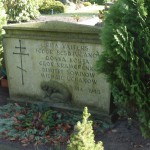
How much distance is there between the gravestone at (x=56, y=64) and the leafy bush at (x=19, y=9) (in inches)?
265

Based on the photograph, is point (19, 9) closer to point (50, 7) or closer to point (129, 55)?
point (50, 7)

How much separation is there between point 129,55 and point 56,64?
2085 mm

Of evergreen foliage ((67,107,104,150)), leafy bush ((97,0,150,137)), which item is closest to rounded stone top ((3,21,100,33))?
leafy bush ((97,0,150,137))

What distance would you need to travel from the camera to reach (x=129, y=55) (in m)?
3.38

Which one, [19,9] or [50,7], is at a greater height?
[19,9]

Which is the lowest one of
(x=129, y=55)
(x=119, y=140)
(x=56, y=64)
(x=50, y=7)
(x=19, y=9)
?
(x=119, y=140)

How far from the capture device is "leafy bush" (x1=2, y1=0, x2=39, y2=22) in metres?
11.8

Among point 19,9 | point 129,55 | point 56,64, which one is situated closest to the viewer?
point 129,55

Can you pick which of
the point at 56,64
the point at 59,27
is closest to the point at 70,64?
the point at 56,64

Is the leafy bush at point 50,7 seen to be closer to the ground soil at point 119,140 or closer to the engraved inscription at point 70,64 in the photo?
the engraved inscription at point 70,64

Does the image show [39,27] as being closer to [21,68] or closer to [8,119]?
[21,68]

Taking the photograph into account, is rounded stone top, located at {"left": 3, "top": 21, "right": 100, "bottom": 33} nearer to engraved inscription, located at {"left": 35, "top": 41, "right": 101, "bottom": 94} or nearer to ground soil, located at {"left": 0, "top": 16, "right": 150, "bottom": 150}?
engraved inscription, located at {"left": 35, "top": 41, "right": 101, "bottom": 94}

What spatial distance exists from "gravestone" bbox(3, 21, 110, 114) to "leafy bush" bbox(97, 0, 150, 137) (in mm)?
1158

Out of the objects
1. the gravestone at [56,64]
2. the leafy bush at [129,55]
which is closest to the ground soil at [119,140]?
the gravestone at [56,64]
